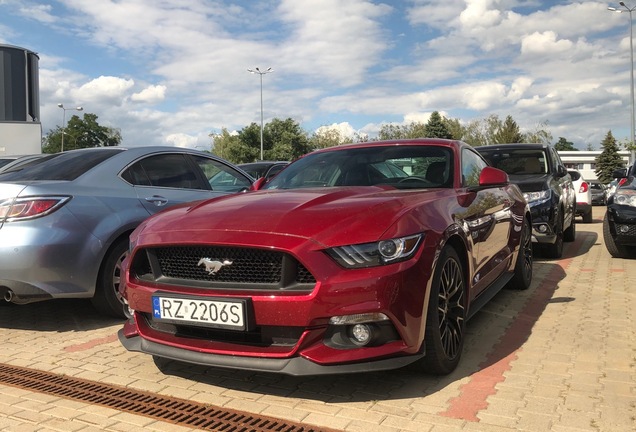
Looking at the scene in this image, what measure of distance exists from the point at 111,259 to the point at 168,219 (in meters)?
1.41

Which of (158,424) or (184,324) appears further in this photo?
(184,324)

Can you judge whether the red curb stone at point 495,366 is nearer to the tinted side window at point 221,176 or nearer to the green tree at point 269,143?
the tinted side window at point 221,176

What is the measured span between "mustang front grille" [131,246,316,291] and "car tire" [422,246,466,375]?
73cm

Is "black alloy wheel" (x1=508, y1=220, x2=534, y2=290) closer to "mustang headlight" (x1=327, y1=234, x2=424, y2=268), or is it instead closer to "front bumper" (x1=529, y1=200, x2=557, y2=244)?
"front bumper" (x1=529, y1=200, x2=557, y2=244)

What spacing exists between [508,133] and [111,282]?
62.0 metres

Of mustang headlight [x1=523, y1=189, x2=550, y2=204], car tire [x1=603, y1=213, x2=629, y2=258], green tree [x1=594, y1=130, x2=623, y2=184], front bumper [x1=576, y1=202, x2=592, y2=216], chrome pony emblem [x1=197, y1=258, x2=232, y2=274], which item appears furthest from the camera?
green tree [x1=594, y1=130, x2=623, y2=184]

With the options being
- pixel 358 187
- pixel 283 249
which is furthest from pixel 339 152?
pixel 283 249

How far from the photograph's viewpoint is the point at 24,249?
407 centimetres

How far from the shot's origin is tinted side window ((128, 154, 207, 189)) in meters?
5.03

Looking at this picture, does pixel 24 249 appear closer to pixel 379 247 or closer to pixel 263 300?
pixel 263 300

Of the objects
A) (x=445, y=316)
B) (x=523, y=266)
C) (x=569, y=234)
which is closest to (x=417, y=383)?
(x=445, y=316)

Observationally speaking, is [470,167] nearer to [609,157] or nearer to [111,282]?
[111,282]

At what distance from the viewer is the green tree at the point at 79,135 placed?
71375mm

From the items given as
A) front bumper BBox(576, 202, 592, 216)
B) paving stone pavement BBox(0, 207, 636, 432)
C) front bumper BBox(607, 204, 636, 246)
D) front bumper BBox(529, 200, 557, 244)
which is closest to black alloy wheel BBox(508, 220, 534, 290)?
paving stone pavement BBox(0, 207, 636, 432)
